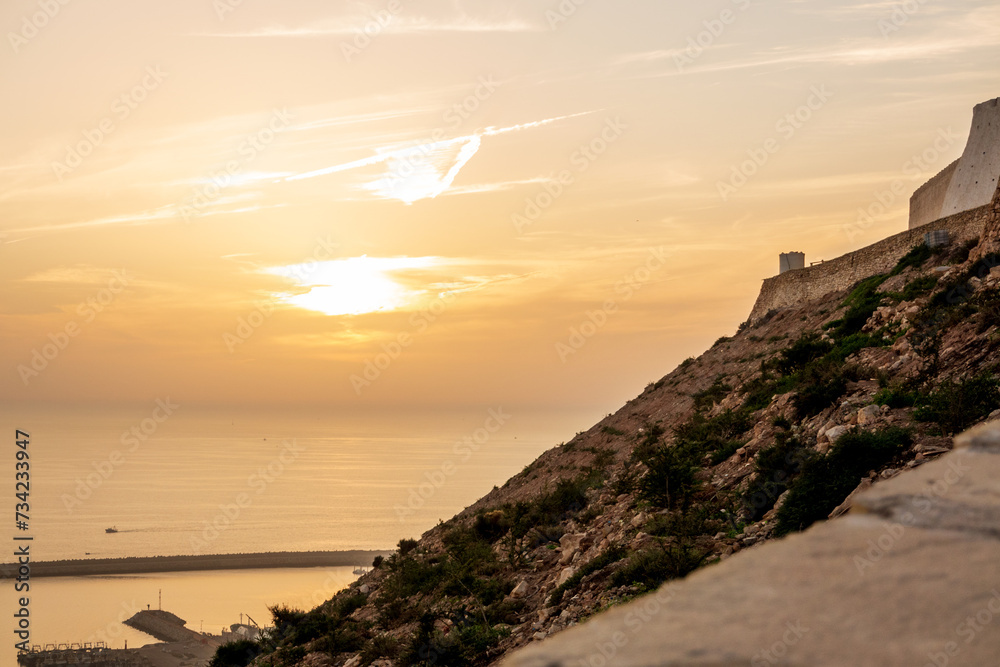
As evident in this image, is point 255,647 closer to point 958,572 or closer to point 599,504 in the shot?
point 599,504

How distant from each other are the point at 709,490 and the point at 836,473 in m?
2.91

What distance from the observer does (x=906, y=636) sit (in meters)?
1.57

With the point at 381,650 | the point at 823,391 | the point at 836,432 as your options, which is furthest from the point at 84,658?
the point at 836,432

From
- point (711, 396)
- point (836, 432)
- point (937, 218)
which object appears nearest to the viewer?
point (836, 432)

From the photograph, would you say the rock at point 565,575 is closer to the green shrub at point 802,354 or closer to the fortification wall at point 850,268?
the green shrub at point 802,354

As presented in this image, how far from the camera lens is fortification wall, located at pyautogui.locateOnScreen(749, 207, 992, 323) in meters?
19.3

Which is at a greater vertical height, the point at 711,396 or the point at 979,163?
the point at 979,163

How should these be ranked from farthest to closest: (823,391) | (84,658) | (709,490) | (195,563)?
1. (195,563)
2. (84,658)
3. (823,391)
4. (709,490)

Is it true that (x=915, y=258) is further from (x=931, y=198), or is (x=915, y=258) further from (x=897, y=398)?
(x=897, y=398)

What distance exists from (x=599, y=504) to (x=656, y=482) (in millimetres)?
2627

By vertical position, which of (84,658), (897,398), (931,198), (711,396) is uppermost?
(931,198)

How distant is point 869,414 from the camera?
9.91 metres

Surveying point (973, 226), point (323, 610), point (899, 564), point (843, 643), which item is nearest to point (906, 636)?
point (843, 643)

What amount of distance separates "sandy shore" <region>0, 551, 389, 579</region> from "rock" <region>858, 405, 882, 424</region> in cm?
6705
